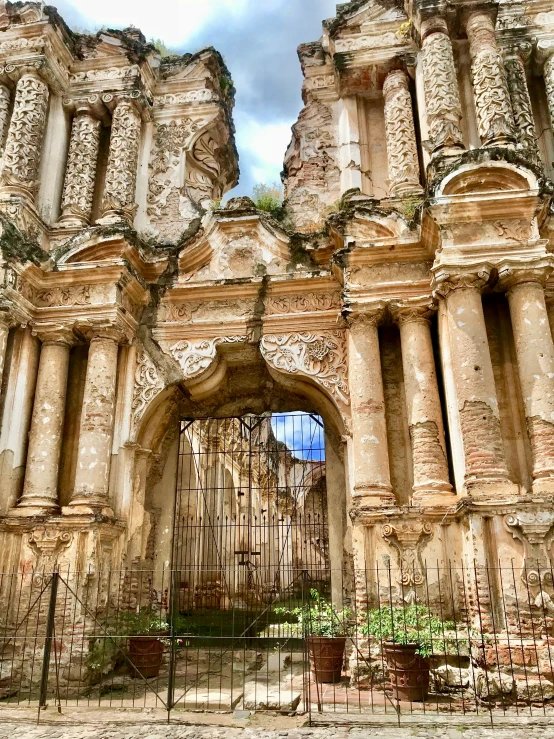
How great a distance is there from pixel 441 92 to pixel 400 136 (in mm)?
884

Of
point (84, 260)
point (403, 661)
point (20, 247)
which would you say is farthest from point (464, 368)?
point (20, 247)

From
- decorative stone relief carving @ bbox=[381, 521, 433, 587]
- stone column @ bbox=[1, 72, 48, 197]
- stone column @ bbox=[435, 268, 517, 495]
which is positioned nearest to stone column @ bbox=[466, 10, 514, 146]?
stone column @ bbox=[435, 268, 517, 495]

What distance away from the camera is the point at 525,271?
794cm

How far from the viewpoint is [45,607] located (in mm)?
8008

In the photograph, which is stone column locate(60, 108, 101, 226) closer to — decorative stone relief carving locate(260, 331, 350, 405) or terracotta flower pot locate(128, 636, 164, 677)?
decorative stone relief carving locate(260, 331, 350, 405)

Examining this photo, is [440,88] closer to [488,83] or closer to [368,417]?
[488,83]

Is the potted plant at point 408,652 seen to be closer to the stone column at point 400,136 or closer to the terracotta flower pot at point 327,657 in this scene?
the terracotta flower pot at point 327,657

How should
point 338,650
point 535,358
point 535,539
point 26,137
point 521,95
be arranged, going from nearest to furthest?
point 535,539 < point 338,650 < point 535,358 < point 521,95 < point 26,137

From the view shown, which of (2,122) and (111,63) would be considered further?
(111,63)

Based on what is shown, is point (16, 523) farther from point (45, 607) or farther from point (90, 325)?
point (90, 325)

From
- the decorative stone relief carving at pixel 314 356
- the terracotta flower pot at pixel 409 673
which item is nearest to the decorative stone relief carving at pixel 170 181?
the decorative stone relief carving at pixel 314 356

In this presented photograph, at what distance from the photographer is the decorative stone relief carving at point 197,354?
954cm

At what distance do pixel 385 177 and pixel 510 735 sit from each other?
27.2 ft

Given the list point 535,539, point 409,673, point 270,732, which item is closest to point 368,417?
point 535,539
